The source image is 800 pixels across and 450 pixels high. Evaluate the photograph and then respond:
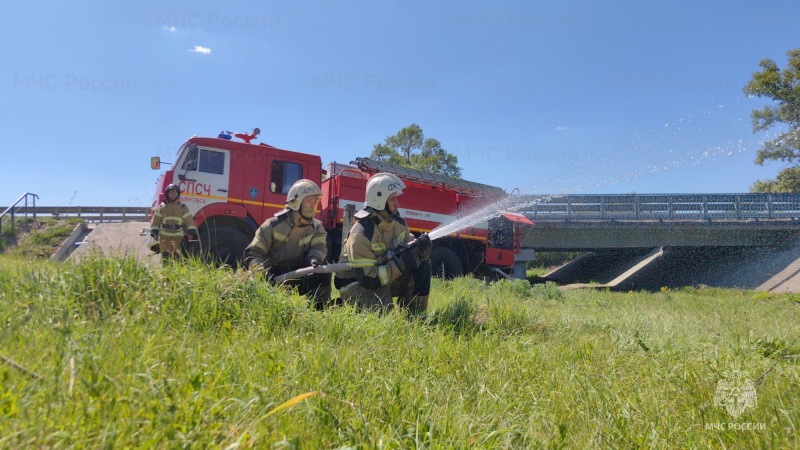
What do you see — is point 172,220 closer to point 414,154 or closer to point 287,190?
point 287,190

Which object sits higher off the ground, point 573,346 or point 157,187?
point 157,187

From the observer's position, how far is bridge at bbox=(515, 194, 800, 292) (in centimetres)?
1903

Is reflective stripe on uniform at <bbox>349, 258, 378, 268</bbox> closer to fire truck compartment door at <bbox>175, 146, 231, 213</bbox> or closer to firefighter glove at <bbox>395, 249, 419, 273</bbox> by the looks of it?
firefighter glove at <bbox>395, 249, 419, 273</bbox>

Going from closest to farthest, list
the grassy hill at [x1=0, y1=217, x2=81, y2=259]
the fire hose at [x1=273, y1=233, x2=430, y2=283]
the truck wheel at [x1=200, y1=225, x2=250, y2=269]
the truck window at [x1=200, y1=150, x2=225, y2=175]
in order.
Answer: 1. the fire hose at [x1=273, y1=233, x2=430, y2=283]
2. the truck wheel at [x1=200, y1=225, x2=250, y2=269]
3. the truck window at [x1=200, y1=150, x2=225, y2=175]
4. the grassy hill at [x1=0, y1=217, x2=81, y2=259]

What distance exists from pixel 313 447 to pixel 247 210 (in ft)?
24.9

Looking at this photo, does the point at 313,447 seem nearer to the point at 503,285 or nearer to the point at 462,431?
the point at 462,431

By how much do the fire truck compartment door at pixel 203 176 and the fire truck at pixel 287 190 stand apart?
16mm

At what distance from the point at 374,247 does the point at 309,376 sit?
2275mm

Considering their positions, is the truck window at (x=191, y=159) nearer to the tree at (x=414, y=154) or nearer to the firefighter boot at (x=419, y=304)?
the firefighter boot at (x=419, y=304)

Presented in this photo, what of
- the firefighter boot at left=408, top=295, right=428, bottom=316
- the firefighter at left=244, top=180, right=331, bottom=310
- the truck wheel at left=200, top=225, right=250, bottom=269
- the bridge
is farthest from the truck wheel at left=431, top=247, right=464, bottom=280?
the bridge

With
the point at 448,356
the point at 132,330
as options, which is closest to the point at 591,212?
the point at 448,356

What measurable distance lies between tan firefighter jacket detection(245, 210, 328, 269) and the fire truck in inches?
50.1

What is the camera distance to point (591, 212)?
19.8 meters

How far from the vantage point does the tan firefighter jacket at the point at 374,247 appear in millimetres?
4367
